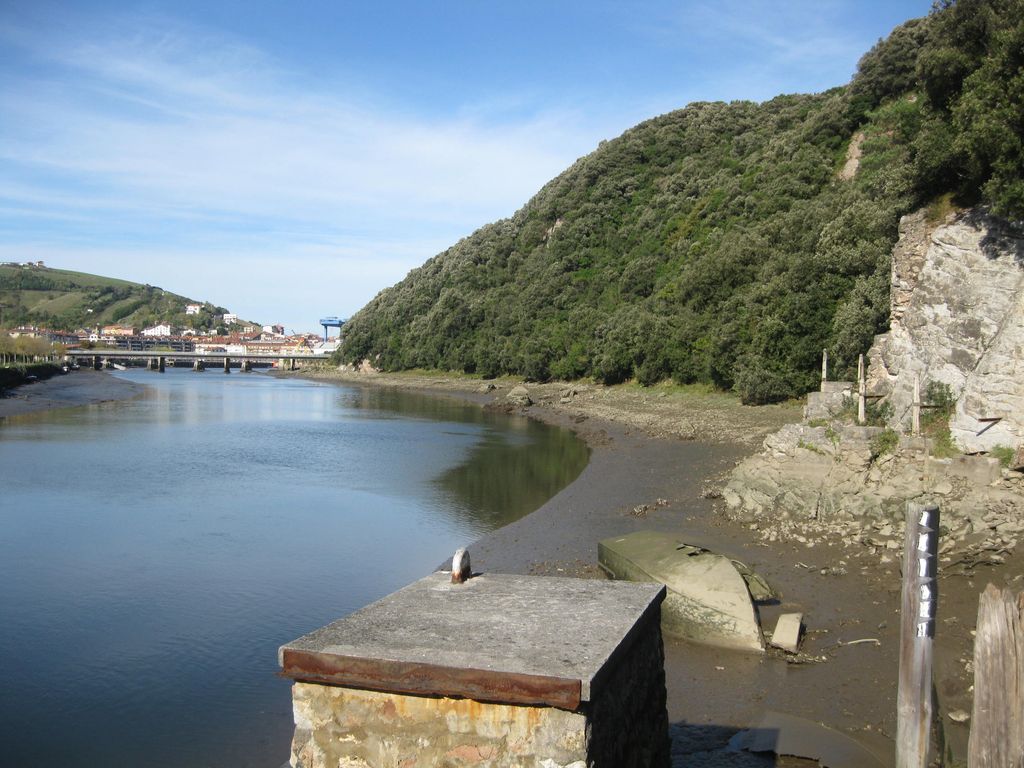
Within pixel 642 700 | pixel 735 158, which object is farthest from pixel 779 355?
pixel 735 158

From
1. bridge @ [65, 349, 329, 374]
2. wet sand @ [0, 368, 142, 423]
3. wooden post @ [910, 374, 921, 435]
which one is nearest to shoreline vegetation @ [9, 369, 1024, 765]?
wooden post @ [910, 374, 921, 435]

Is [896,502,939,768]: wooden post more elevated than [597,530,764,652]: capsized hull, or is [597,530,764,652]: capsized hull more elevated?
[896,502,939,768]: wooden post

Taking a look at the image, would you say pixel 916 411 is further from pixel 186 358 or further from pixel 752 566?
pixel 186 358

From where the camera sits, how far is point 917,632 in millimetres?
5316

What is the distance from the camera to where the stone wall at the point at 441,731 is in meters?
4.39

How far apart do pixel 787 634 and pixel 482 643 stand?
801cm

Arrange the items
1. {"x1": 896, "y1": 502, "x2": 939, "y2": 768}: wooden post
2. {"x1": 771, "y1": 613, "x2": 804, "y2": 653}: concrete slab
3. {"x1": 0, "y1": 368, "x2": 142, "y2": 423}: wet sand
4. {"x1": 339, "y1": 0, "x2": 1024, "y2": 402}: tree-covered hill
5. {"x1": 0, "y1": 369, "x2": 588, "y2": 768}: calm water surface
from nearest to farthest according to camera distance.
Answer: {"x1": 896, "y1": 502, "x2": 939, "y2": 768}: wooden post, {"x1": 0, "y1": 369, "x2": 588, "y2": 768}: calm water surface, {"x1": 771, "y1": 613, "x2": 804, "y2": 653}: concrete slab, {"x1": 339, "y1": 0, "x2": 1024, "y2": 402}: tree-covered hill, {"x1": 0, "y1": 368, "x2": 142, "y2": 423}: wet sand

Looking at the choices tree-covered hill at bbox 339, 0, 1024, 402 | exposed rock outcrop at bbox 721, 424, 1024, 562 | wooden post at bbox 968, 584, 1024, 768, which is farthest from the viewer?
tree-covered hill at bbox 339, 0, 1024, 402

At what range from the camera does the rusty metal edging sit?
4.24 m

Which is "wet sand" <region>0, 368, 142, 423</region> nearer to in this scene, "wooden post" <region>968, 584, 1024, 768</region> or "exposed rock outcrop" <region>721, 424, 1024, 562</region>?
"exposed rock outcrop" <region>721, 424, 1024, 562</region>

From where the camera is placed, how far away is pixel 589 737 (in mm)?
4465

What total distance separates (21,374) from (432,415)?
156 ft

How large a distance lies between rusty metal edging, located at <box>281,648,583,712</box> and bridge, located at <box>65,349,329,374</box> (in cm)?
15057

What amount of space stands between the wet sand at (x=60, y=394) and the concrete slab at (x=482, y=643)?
5672 cm
